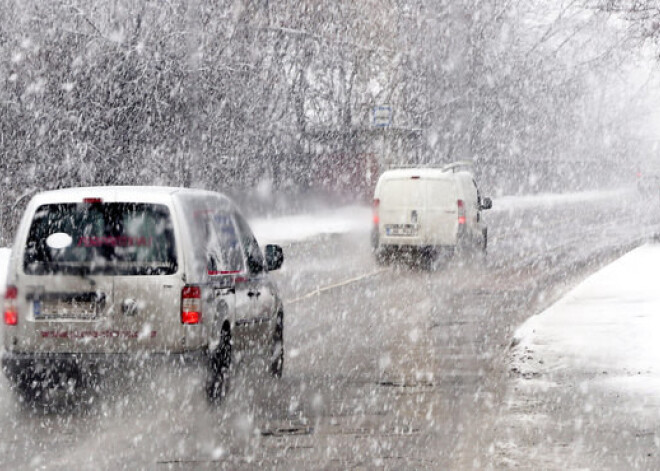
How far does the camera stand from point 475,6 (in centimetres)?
4728

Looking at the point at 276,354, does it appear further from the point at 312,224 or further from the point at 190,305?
the point at 312,224

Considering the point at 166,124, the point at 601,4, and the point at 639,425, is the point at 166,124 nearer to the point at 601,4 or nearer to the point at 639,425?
the point at 601,4

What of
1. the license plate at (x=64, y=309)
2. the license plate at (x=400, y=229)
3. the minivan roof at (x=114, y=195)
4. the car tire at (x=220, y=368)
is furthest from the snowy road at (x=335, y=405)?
the license plate at (x=400, y=229)

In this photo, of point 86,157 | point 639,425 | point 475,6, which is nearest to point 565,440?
point 639,425

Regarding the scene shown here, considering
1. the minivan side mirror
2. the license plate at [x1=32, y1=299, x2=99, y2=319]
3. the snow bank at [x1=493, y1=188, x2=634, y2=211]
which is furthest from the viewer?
the snow bank at [x1=493, y1=188, x2=634, y2=211]

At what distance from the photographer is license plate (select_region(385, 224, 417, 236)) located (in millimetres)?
22250

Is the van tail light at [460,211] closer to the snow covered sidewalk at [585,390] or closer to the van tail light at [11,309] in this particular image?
the snow covered sidewalk at [585,390]

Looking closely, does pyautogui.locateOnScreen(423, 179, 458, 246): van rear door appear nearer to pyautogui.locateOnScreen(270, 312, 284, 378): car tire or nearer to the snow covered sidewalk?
the snow covered sidewalk

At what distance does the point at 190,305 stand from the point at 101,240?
2.69ft

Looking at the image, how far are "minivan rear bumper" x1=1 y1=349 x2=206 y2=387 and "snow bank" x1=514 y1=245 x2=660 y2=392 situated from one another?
3477 millimetres

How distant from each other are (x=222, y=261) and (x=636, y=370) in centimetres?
351

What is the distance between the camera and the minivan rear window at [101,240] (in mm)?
7910

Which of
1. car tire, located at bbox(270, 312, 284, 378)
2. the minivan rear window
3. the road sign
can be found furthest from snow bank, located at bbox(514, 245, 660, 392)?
the road sign

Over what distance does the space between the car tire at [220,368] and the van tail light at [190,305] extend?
0.32 meters
